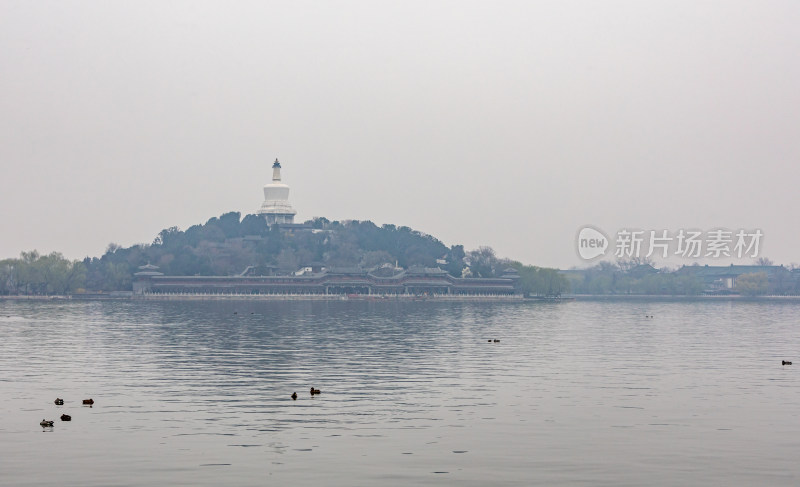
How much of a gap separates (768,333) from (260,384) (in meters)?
46.1

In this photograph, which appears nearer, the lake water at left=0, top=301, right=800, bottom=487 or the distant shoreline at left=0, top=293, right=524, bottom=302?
the lake water at left=0, top=301, right=800, bottom=487

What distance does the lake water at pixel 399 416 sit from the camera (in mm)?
20125

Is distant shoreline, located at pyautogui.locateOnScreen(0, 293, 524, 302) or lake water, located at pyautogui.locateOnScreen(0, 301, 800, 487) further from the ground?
distant shoreline, located at pyautogui.locateOnScreen(0, 293, 524, 302)

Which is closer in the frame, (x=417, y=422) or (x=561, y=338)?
(x=417, y=422)

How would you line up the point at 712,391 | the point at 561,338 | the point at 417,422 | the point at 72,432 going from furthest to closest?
the point at 561,338
the point at 712,391
the point at 417,422
the point at 72,432

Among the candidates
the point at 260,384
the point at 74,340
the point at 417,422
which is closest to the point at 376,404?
the point at 417,422

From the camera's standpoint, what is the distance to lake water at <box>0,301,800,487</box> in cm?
2012

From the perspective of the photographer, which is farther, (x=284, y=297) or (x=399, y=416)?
(x=284, y=297)

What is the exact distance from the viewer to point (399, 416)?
2691 cm

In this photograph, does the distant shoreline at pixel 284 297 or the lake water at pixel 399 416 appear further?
the distant shoreline at pixel 284 297

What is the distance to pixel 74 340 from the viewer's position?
190 feet

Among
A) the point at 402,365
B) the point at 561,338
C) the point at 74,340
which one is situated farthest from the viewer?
the point at 561,338

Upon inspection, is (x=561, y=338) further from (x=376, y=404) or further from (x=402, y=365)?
(x=376, y=404)

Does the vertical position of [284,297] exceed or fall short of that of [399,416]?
it exceeds it
